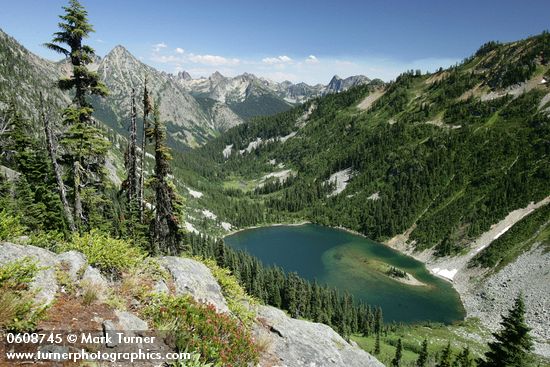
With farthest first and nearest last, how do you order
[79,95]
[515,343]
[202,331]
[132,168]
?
1. [515,343]
2. [132,168]
3. [79,95]
4. [202,331]

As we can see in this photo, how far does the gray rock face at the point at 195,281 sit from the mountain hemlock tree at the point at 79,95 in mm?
14660

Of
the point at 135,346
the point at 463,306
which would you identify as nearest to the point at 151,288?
the point at 135,346

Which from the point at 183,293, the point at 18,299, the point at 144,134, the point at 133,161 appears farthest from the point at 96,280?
the point at 133,161

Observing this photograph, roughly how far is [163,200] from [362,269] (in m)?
120

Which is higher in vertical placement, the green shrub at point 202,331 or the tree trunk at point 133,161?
the tree trunk at point 133,161

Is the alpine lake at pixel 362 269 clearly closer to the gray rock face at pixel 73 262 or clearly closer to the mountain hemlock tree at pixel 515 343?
the mountain hemlock tree at pixel 515 343

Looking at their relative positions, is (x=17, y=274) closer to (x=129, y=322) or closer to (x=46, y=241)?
(x=129, y=322)

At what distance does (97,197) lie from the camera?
29.9m

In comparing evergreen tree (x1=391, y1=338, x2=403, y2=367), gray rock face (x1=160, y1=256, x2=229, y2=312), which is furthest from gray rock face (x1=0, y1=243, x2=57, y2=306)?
evergreen tree (x1=391, y1=338, x2=403, y2=367)

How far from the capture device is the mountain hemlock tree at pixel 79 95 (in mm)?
24877

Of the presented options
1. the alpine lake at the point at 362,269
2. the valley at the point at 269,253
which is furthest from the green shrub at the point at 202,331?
the alpine lake at the point at 362,269

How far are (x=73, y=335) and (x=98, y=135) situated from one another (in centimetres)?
2145

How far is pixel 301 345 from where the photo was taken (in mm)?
16109

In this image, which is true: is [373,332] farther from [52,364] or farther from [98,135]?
[52,364]
